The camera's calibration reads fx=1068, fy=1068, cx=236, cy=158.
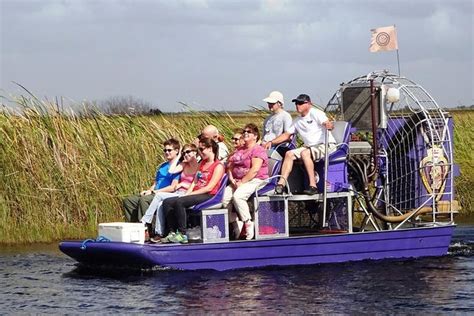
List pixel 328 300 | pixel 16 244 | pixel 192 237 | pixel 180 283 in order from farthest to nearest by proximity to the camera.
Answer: pixel 16 244 < pixel 192 237 < pixel 180 283 < pixel 328 300

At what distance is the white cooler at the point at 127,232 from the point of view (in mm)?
13570

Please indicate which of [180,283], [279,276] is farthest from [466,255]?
[180,283]

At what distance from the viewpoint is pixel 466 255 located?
50.4 feet

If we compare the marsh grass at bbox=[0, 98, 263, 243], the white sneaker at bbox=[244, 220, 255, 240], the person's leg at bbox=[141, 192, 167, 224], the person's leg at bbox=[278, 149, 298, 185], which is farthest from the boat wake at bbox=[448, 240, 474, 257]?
the marsh grass at bbox=[0, 98, 263, 243]

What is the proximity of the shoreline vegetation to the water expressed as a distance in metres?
1.98

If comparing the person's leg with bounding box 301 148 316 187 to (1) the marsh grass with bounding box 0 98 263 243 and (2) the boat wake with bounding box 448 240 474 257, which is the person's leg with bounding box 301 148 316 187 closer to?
(2) the boat wake with bounding box 448 240 474 257

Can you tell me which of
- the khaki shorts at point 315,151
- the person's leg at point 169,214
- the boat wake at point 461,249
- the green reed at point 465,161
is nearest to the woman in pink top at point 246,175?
the khaki shorts at point 315,151

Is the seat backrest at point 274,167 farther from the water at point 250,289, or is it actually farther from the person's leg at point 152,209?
the person's leg at point 152,209

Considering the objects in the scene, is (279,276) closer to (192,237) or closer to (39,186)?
(192,237)

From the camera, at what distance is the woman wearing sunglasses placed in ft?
45.0

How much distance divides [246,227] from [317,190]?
112cm

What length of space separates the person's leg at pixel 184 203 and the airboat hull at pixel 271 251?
0.36 metres

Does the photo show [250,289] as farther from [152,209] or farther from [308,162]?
A: [308,162]

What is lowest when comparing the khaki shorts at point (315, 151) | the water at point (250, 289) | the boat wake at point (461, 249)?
the water at point (250, 289)
